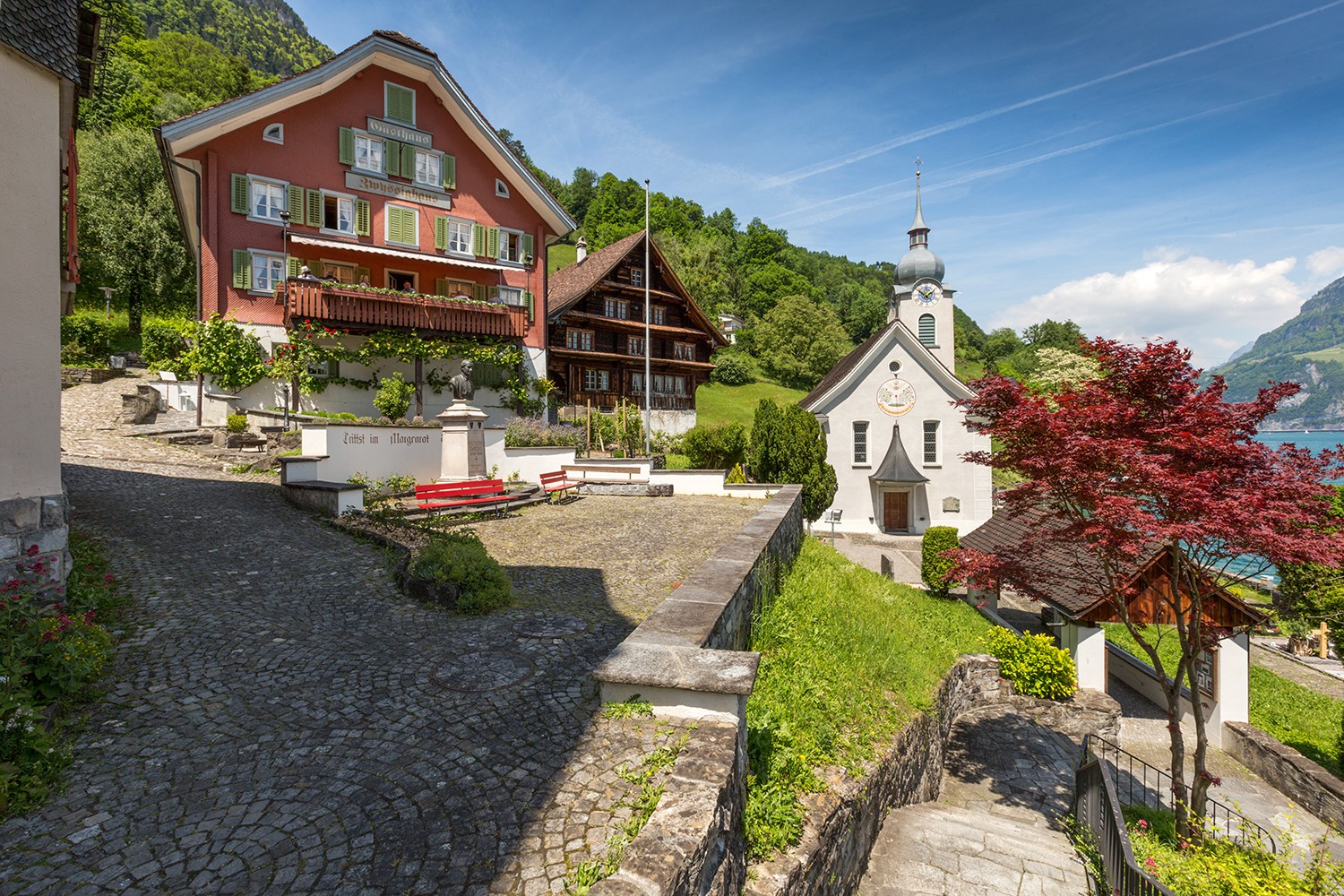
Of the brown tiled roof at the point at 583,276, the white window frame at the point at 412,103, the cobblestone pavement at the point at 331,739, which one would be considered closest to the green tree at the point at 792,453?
the brown tiled roof at the point at 583,276

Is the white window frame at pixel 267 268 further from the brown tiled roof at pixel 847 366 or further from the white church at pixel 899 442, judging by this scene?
the white church at pixel 899 442

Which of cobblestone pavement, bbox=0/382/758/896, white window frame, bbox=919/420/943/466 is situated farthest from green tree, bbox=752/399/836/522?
cobblestone pavement, bbox=0/382/758/896

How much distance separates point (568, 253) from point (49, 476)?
70.6m

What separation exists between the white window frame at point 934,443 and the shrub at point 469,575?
25014 millimetres

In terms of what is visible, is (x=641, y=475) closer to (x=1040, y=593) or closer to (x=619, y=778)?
(x=1040, y=593)

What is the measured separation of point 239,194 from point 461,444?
12300mm

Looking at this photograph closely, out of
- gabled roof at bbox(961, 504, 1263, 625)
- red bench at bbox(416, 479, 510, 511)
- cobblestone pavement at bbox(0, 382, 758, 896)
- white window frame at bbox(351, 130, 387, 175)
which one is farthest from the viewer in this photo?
white window frame at bbox(351, 130, 387, 175)

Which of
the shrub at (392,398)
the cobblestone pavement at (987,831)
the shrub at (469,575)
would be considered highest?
the shrub at (392,398)

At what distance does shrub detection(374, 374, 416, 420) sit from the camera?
19.4 meters

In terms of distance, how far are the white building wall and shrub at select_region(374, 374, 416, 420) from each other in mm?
17509

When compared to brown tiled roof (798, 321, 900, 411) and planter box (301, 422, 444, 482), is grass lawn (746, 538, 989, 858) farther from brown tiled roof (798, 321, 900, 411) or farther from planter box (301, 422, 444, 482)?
brown tiled roof (798, 321, 900, 411)

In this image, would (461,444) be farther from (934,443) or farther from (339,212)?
(934,443)

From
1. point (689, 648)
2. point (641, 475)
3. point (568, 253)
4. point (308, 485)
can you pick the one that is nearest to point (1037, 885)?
point (689, 648)

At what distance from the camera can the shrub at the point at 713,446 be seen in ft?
68.1
